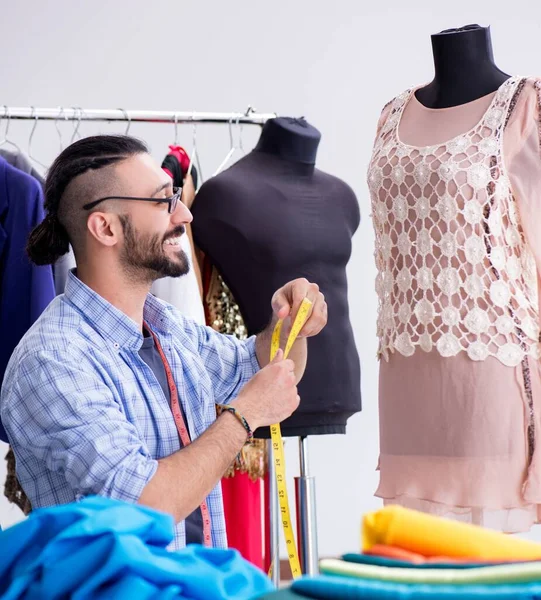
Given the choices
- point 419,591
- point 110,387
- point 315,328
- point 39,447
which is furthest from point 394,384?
point 419,591

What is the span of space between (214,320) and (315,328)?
3.49 ft

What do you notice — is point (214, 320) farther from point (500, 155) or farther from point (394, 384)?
point (500, 155)

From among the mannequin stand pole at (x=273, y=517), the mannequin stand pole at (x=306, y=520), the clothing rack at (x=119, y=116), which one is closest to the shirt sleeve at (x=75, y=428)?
the mannequin stand pole at (x=306, y=520)

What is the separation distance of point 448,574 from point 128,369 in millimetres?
1074

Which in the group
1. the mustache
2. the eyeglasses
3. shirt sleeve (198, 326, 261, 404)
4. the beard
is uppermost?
the eyeglasses

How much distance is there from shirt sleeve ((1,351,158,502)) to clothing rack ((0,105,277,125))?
155 centimetres

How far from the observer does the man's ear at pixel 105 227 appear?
192cm

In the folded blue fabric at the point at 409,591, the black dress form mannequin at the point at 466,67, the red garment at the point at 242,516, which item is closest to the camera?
the folded blue fabric at the point at 409,591

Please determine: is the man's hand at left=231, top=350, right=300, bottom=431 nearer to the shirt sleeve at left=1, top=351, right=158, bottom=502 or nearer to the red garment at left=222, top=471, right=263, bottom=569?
the shirt sleeve at left=1, top=351, right=158, bottom=502

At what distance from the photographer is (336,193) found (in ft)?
9.78

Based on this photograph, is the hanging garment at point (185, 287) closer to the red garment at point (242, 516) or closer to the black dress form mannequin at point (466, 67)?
the red garment at point (242, 516)

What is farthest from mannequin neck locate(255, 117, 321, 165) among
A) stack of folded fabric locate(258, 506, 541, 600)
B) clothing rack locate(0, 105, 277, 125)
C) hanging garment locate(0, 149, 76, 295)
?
stack of folded fabric locate(258, 506, 541, 600)

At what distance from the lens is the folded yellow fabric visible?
85 cm

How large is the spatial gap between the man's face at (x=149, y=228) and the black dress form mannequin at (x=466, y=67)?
2.09 ft
